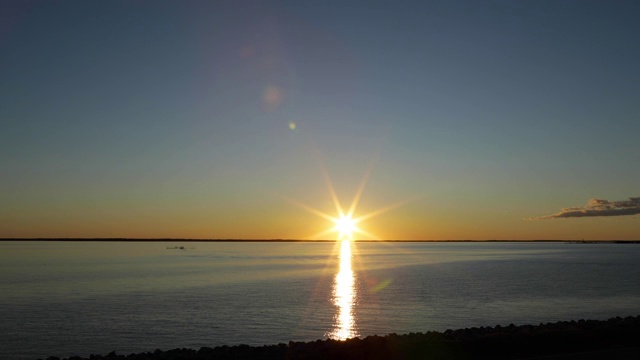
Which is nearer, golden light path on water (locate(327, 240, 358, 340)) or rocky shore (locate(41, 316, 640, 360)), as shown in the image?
rocky shore (locate(41, 316, 640, 360))

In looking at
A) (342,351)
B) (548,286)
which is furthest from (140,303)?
(548,286)

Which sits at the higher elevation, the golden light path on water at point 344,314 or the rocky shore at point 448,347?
the golden light path on water at point 344,314

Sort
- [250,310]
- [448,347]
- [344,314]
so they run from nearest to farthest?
[448,347] → [344,314] → [250,310]

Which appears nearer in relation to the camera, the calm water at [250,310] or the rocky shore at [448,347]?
the rocky shore at [448,347]

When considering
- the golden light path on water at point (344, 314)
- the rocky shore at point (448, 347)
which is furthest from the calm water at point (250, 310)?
the rocky shore at point (448, 347)

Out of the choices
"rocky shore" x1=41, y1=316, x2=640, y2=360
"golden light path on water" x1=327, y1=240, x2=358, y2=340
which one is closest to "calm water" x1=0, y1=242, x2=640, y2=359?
"golden light path on water" x1=327, y1=240, x2=358, y2=340

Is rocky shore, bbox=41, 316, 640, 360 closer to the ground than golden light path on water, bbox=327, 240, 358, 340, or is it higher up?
closer to the ground

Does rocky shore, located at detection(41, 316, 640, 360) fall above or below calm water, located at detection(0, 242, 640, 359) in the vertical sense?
below

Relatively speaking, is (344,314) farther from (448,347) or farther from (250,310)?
(448,347)

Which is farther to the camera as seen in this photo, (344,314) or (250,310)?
(250,310)

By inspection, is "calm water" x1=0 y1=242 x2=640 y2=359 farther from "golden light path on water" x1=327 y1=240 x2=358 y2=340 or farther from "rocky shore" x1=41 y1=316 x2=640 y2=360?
"rocky shore" x1=41 y1=316 x2=640 y2=360

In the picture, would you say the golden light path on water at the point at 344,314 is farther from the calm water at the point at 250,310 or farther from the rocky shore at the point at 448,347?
the rocky shore at the point at 448,347

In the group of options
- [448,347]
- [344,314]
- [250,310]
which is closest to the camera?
[448,347]

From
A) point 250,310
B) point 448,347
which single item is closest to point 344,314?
point 250,310
